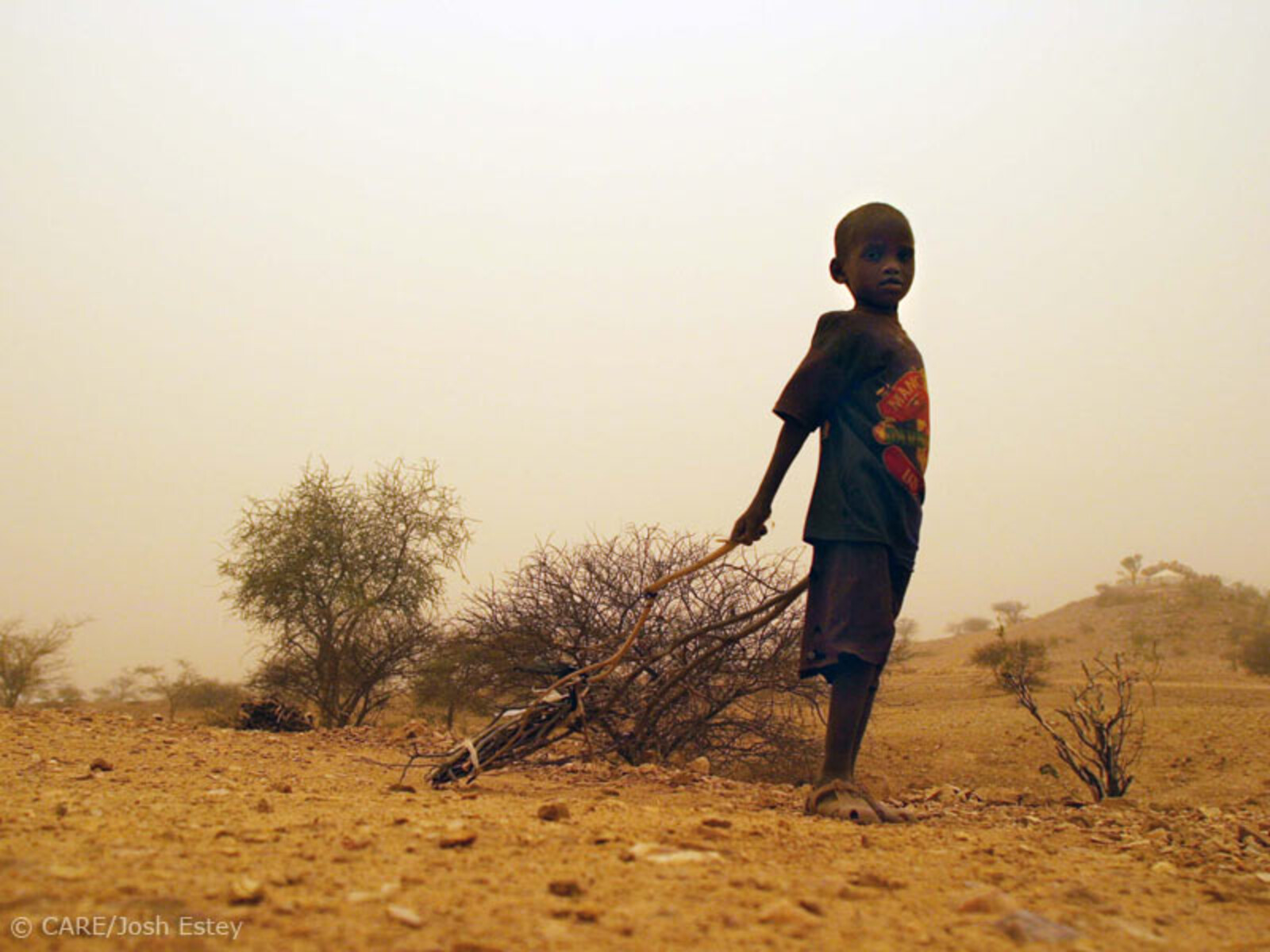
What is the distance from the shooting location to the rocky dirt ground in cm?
Answer: 162

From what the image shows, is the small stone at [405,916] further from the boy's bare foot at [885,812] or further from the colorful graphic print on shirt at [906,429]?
the colorful graphic print on shirt at [906,429]

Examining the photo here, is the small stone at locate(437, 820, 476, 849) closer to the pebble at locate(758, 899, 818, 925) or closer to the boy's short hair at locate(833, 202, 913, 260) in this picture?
the pebble at locate(758, 899, 818, 925)

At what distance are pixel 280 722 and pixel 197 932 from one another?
7514mm

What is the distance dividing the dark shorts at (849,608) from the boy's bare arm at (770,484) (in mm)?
346

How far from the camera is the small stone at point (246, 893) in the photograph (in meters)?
1.67

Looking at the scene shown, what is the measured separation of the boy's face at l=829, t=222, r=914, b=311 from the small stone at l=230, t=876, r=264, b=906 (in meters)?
3.34

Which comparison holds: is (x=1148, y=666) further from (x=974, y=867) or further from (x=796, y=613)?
(x=974, y=867)

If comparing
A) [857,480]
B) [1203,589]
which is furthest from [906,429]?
[1203,589]

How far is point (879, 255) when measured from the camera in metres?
3.97

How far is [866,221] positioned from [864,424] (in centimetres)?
97

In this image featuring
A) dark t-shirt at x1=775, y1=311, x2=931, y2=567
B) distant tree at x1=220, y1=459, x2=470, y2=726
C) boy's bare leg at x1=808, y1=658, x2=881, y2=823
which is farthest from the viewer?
distant tree at x1=220, y1=459, x2=470, y2=726

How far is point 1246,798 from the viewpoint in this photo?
646 cm

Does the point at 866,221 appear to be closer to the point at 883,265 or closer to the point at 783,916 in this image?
the point at 883,265

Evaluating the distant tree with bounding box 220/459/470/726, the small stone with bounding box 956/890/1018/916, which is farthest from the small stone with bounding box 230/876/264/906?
the distant tree with bounding box 220/459/470/726
